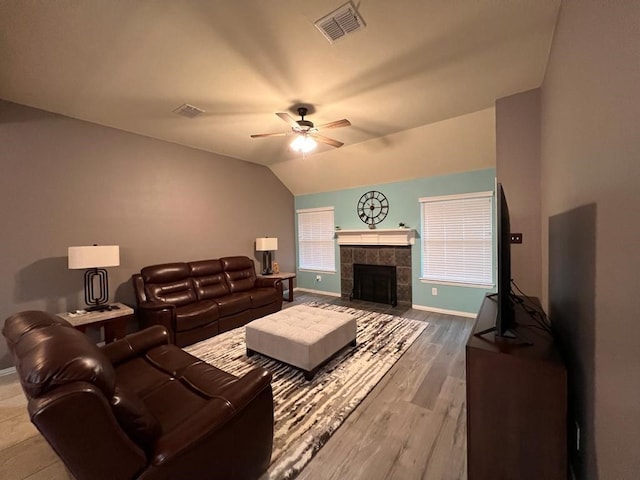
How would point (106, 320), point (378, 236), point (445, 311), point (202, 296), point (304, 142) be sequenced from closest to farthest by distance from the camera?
point (106, 320) → point (304, 142) → point (202, 296) → point (445, 311) → point (378, 236)

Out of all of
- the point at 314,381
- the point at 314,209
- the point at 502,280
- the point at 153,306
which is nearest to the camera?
the point at 502,280

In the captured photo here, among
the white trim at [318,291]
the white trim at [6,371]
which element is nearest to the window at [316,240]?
the white trim at [318,291]

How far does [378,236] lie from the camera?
4.94 meters

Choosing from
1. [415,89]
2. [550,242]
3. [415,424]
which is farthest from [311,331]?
[415,89]

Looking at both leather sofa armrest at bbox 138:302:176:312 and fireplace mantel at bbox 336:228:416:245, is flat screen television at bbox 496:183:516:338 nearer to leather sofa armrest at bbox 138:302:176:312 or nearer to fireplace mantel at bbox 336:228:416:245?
fireplace mantel at bbox 336:228:416:245

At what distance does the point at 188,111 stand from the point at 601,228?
144 inches

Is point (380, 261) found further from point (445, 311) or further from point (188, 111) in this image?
point (188, 111)

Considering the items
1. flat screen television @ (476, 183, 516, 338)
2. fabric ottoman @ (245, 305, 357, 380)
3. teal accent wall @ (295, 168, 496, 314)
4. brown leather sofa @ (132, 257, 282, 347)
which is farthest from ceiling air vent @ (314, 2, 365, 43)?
brown leather sofa @ (132, 257, 282, 347)

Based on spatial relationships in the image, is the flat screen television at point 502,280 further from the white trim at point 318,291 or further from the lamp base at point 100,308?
the white trim at point 318,291

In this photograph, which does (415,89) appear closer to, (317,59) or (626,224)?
(317,59)

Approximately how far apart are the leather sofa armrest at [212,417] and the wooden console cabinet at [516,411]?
1.09 metres

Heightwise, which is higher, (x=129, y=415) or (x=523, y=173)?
(x=523, y=173)

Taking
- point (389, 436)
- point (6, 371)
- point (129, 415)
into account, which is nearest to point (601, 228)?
point (389, 436)

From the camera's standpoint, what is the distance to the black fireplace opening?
4.83 m
